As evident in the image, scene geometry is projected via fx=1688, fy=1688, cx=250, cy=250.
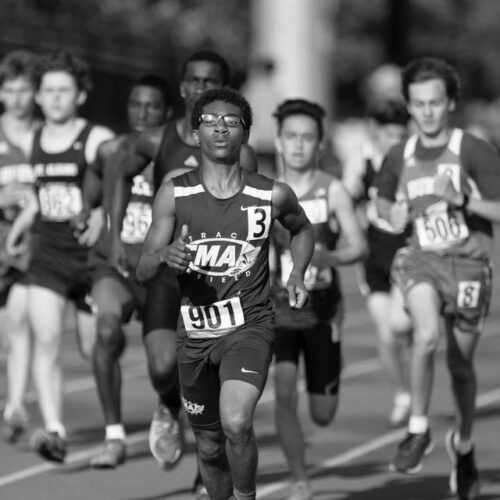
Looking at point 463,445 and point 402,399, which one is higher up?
point 463,445

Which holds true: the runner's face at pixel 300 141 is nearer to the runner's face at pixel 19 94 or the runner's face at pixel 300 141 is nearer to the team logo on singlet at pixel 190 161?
the team logo on singlet at pixel 190 161

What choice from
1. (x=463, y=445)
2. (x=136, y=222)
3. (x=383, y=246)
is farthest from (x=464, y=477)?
(x=383, y=246)

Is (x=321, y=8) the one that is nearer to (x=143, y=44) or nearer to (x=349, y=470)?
(x=143, y=44)

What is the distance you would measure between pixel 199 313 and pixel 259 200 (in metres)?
0.53

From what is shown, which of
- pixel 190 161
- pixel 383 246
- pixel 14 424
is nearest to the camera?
pixel 190 161

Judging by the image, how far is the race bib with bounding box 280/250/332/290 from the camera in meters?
8.61

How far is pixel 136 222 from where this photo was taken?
920 cm

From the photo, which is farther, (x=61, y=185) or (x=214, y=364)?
(x=61, y=185)

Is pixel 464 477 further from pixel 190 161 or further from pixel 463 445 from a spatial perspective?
pixel 190 161

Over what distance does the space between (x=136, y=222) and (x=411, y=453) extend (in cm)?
201

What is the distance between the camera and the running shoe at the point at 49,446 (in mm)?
8938

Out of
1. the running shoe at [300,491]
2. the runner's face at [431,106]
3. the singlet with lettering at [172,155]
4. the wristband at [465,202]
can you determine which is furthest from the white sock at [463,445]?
the singlet with lettering at [172,155]

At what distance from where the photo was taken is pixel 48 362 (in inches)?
380

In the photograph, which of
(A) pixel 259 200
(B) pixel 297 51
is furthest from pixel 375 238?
(B) pixel 297 51
